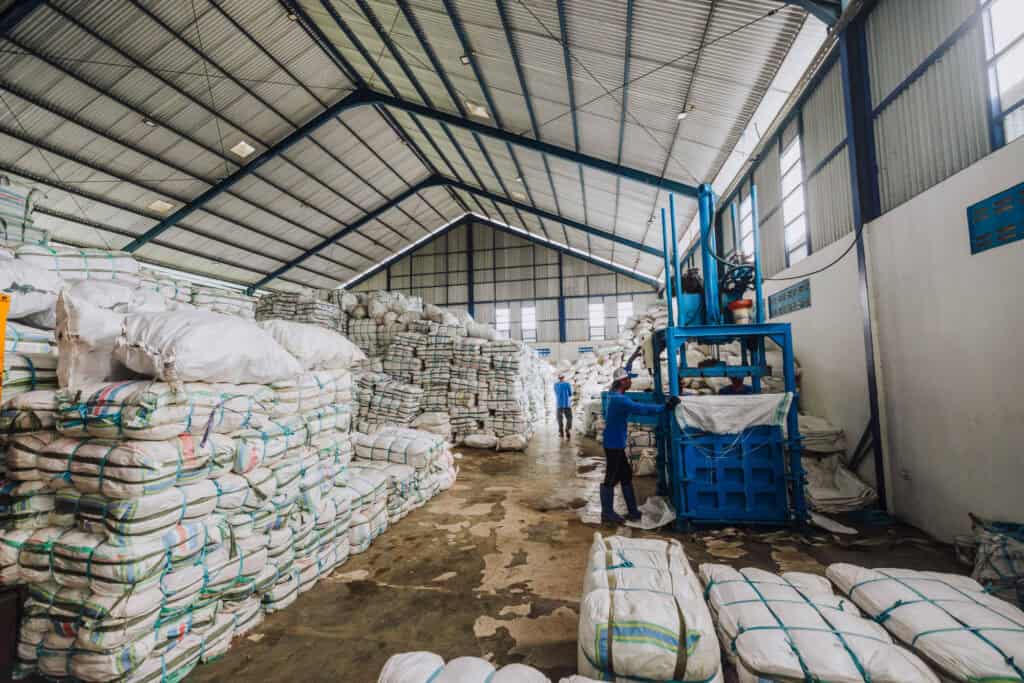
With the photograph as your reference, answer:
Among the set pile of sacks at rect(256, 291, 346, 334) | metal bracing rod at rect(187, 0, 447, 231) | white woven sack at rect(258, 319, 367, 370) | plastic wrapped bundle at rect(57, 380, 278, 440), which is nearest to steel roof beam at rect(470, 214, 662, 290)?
metal bracing rod at rect(187, 0, 447, 231)

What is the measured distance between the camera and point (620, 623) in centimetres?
185

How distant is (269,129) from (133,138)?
331 centimetres

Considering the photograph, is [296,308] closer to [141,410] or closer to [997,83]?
[141,410]

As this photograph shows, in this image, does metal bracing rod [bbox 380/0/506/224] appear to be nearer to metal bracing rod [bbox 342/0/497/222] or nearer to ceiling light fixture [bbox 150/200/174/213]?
metal bracing rod [bbox 342/0/497/222]

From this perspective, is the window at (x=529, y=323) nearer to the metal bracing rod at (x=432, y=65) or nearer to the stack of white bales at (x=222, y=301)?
the metal bracing rod at (x=432, y=65)

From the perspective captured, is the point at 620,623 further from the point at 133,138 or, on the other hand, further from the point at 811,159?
the point at 133,138

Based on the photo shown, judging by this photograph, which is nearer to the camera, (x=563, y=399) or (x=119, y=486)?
(x=119, y=486)

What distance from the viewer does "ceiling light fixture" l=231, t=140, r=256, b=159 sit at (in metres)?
13.1

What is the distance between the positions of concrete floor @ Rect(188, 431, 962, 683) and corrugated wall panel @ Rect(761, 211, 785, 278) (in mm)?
4907

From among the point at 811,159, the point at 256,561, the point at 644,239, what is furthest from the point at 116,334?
the point at 644,239

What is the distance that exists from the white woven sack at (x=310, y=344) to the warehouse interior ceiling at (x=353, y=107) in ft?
19.6

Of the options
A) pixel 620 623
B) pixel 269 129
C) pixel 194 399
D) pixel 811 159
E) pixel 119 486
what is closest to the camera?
pixel 620 623

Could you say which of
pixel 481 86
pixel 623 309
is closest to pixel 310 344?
pixel 481 86

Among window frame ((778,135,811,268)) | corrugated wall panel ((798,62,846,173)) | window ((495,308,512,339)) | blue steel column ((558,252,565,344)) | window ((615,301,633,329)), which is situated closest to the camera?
corrugated wall panel ((798,62,846,173))
